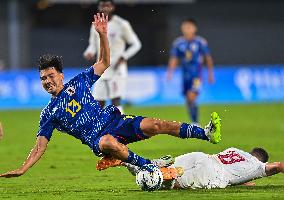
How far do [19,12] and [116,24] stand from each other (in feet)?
54.3

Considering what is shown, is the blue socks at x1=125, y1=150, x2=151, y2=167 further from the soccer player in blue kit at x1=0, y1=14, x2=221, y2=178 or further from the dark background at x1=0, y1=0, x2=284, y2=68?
the dark background at x1=0, y1=0, x2=284, y2=68

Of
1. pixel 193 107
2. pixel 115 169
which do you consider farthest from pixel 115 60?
pixel 115 169

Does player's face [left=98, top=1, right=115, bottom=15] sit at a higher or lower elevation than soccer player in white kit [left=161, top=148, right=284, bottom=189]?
higher

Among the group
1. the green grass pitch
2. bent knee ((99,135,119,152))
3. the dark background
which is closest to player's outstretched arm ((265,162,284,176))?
the green grass pitch

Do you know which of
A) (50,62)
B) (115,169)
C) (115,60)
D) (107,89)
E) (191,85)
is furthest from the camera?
(191,85)

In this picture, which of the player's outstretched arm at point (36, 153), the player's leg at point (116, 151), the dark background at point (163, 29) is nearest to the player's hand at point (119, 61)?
the player's outstretched arm at point (36, 153)

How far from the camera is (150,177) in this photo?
10344mm

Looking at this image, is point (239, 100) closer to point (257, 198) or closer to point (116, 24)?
point (116, 24)

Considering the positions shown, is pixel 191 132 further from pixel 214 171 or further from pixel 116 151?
pixel 116 151

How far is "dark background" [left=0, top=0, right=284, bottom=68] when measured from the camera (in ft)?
111

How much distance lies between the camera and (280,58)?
36.0 meters

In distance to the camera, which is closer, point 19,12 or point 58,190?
point 58,190

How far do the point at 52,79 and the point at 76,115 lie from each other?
48 cm

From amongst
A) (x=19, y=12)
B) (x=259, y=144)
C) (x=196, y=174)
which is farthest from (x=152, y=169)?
(x=19, y=12)
